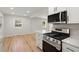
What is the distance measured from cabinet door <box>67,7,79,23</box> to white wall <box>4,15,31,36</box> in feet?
29.3

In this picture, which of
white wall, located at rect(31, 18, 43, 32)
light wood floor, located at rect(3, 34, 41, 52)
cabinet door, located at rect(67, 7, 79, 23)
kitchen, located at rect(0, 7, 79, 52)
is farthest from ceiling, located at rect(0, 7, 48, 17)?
cabinet door, located at rect(67, 7, 79, 23)

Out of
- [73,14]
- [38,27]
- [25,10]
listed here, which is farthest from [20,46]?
[38,27]

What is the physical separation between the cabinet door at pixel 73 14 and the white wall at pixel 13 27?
8.93 meters

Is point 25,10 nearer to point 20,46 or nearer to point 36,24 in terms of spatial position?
point 20,46

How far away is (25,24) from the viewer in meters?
12.1

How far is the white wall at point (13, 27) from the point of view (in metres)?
10.3

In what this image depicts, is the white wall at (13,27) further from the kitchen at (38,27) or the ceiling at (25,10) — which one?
the ceiling at (25,10)

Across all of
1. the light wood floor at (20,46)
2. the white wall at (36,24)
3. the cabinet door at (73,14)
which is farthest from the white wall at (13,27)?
the cabinet door at (73,14)

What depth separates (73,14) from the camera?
2035mm
